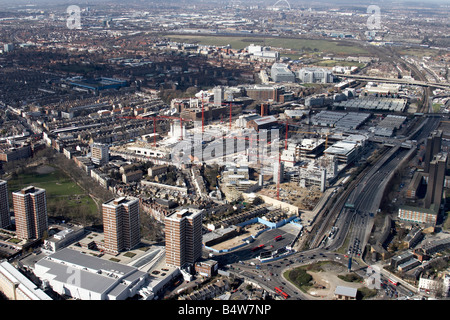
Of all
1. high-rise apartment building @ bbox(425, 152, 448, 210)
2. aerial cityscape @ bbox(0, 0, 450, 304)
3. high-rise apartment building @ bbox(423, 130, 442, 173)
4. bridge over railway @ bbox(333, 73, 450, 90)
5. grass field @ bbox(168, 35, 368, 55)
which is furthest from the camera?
grass field @ bbox(168, 35, 368, 55)

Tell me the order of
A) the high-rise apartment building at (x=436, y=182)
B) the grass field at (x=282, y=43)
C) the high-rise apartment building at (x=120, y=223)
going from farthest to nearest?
the grass field at (x=282, y=43) → the high-rise apartment building at (x=436, y=182) → the high-rise apartment building at (x=120, y=223)

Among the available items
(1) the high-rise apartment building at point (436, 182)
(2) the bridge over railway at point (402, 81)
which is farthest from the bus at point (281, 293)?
(2) the bridge over railway at point (402, 81)

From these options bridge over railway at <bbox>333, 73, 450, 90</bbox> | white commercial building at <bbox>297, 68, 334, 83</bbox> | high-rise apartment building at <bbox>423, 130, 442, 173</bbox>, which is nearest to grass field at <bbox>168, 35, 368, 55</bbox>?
bridge over railway at <bbox>333, 73, 450, 90</bbox>

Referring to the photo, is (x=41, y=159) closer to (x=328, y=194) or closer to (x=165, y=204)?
(x=165, y=204)

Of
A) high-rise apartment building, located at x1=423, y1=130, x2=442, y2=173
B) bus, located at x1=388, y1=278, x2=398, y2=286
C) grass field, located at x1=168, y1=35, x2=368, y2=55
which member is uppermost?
grass field, located at x1=168, y1=35, x2=368, y2=55

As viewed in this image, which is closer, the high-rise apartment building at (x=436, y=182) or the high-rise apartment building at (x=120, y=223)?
the high-rise apartment building at (x=120, y=223)

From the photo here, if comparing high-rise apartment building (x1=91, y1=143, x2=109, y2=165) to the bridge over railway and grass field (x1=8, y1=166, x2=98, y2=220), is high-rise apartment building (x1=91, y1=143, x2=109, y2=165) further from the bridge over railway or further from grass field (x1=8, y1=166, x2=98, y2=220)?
the bridge over railway

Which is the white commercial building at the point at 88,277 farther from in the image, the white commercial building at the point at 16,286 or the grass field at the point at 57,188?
the grass field at the point at 57,188
